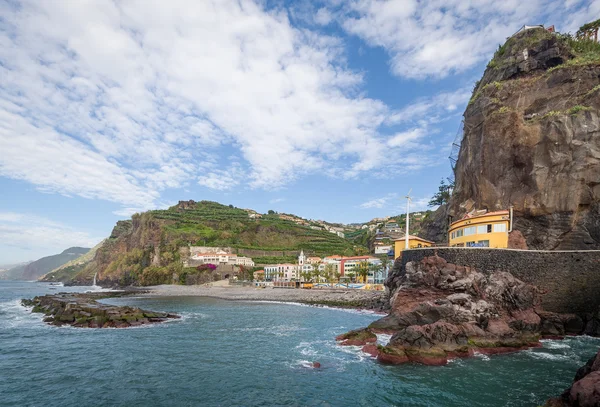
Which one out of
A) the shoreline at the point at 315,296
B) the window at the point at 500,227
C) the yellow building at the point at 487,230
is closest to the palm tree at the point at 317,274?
the shoreline at the point at 315,296

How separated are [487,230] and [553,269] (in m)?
7.22

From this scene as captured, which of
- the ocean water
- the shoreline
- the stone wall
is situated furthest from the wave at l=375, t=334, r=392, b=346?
the shoreline

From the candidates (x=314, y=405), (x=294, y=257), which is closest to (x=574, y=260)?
(x=314, y=405)

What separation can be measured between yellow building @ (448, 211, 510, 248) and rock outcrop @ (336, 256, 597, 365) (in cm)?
599

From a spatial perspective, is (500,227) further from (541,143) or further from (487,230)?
(541,143)

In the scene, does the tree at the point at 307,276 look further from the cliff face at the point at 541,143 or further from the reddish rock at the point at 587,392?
the reddish rock at the point at 587,392

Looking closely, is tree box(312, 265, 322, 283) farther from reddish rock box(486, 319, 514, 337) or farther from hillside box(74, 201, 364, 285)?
reddish rock box(486, 319, 514, 337)

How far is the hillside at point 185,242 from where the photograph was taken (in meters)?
119

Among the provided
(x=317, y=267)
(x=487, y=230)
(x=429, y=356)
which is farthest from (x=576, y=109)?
(x=317, y=267)

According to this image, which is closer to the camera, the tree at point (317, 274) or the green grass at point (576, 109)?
the green grass at point (576, 109)

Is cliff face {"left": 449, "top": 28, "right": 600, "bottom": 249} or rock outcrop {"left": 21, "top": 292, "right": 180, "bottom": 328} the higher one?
cliff face {"left": 449, "top": 28, "right": 600, "bottom": 249}

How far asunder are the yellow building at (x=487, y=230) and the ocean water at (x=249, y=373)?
38.1 ft

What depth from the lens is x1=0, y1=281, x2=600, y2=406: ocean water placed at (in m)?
16.5

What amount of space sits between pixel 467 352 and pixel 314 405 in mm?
13302
